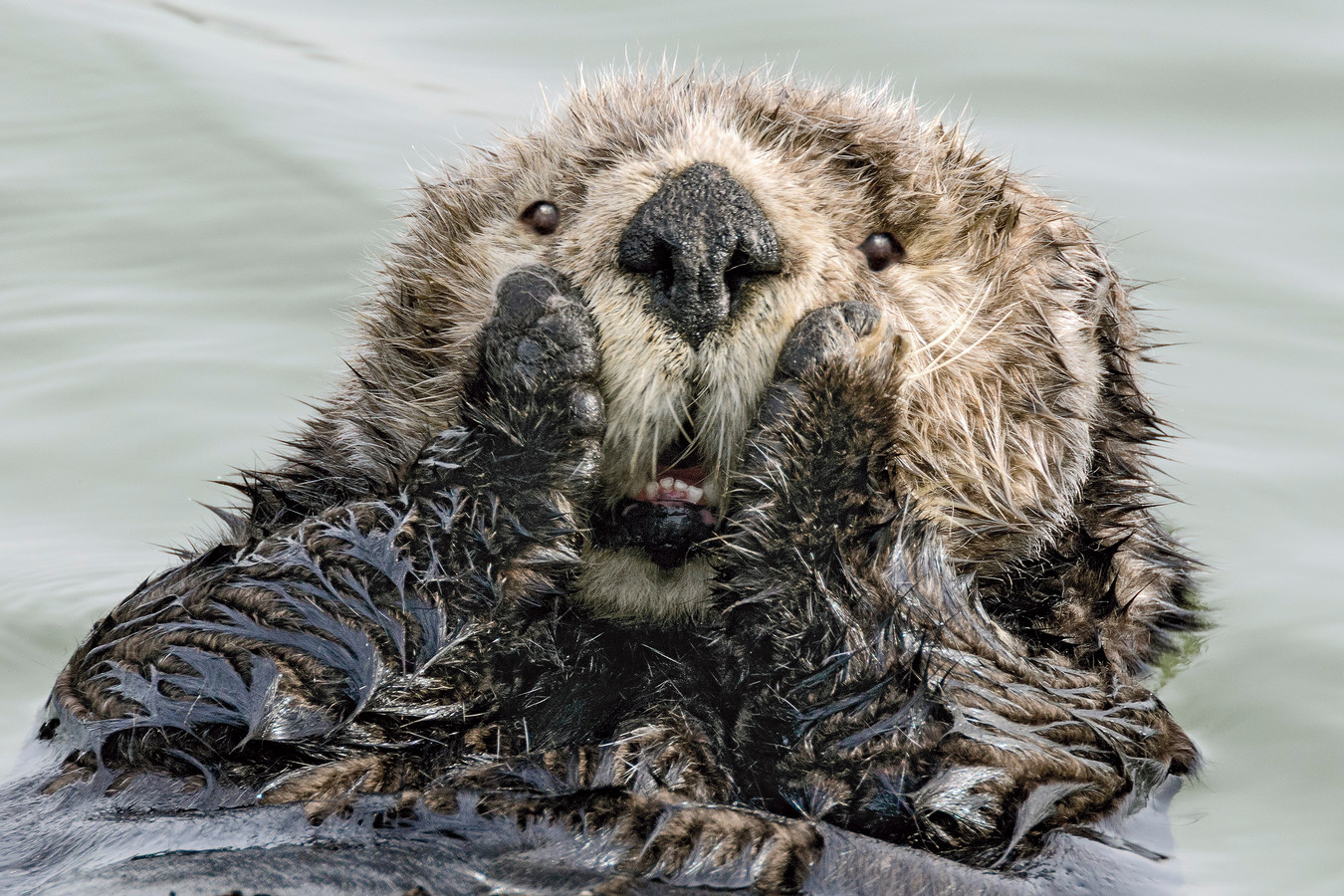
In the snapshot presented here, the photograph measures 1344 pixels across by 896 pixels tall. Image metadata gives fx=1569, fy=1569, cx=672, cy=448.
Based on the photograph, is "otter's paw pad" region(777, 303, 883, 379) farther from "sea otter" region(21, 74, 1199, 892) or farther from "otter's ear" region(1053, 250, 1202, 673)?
"otter's ear" region(1053, 250, 1202, 673)

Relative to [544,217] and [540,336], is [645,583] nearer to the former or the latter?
[540,336]

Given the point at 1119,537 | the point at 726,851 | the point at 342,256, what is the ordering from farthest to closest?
the point at 342,256
the point at 1119,537
the point at 726,851

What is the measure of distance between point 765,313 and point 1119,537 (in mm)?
1205

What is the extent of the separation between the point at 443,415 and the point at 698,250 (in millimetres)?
863

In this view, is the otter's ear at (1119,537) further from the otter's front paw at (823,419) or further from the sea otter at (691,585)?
the otter's front paw at (823,419)

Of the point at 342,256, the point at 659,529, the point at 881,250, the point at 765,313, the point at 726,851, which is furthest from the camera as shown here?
the point at 342,256

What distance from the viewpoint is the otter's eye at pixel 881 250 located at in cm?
325

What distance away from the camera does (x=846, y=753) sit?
283 centimetres

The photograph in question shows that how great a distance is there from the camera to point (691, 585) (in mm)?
3045

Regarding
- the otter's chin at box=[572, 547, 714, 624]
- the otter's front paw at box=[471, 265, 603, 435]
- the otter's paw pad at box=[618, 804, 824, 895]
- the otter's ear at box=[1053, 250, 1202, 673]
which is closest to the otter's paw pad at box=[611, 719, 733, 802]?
the otter's paw pad at box=[618, 804, 824, 895]

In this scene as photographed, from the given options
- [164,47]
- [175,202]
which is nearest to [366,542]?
[175,202]

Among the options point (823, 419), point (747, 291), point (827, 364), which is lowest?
point (823, 419)

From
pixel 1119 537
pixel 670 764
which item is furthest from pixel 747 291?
pixel 1119 537

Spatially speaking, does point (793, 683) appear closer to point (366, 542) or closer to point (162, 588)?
point (366, 542)
